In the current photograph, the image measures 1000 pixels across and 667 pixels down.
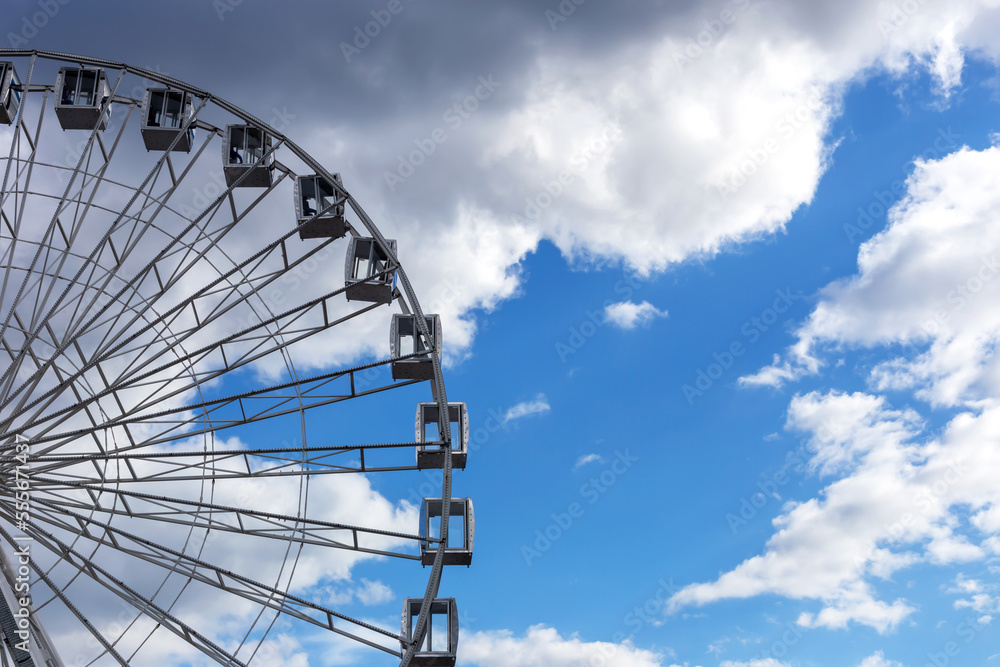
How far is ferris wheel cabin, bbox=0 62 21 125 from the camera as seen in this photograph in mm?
21312

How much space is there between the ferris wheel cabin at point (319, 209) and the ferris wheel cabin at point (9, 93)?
6.86 meters

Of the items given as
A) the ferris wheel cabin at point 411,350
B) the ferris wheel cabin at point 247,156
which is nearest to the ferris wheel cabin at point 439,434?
the ferris wheel cabin at point 411,350

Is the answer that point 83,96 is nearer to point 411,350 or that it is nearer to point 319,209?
point 319,209

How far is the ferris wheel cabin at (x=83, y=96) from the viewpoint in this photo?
71.1 feet

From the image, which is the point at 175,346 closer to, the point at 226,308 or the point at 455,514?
the point at 226,308

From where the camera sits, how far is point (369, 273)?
70.4 ft

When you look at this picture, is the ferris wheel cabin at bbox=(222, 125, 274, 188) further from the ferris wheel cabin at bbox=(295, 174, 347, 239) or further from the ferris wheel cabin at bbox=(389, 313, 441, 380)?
the ferris wheel cabin at bbox=(389, 313, 441, 380)

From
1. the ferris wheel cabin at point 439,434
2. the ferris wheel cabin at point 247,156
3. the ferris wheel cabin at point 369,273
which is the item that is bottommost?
the ferris wheel cabin at point 439,434

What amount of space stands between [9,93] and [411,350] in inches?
450

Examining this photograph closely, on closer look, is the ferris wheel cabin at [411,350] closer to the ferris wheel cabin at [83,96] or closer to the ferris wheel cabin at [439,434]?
the ferris wheel cabin at [439,434]

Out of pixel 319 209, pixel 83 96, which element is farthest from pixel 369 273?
pixel 83 96

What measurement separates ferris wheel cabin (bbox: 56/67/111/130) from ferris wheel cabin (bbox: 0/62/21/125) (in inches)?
36.7

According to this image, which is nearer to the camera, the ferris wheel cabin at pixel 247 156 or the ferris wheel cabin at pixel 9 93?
the ferris wheel cabin at pixel 9 93

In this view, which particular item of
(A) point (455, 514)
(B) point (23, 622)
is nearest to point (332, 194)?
(A) point (455, 514)
